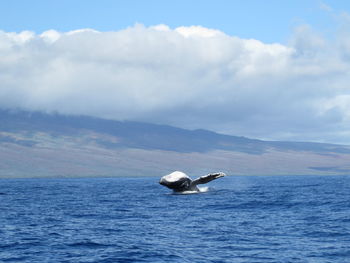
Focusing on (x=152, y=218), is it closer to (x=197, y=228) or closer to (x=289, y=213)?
(x=197, y=228)

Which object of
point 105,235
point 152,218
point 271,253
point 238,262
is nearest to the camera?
point 238,262

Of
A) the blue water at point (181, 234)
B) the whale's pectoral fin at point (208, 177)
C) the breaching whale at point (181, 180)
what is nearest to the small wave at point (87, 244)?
the blue water at point (181, 234)

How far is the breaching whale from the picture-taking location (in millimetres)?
68375

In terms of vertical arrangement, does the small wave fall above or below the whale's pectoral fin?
below

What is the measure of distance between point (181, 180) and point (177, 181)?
0.82 metres

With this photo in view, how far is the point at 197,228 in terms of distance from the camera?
3506 cm

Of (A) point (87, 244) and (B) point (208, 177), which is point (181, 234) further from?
(B) point (208, 177)

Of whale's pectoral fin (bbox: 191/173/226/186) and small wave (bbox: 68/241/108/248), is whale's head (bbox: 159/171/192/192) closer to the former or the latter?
whale's pectoral fin (bbox: 191/173/226/186)

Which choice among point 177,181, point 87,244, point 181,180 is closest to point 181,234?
point 87,244

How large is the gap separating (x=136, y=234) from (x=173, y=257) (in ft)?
25.1

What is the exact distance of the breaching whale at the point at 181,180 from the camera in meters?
68.4

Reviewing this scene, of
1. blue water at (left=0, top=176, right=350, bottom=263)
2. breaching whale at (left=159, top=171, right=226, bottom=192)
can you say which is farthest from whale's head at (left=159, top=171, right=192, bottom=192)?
blue water at (left=0, top=176, right=350, bottom=263)

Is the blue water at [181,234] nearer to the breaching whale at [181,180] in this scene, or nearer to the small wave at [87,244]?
the small wave at [87,244]

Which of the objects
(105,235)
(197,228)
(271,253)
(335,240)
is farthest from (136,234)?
(335,240)
